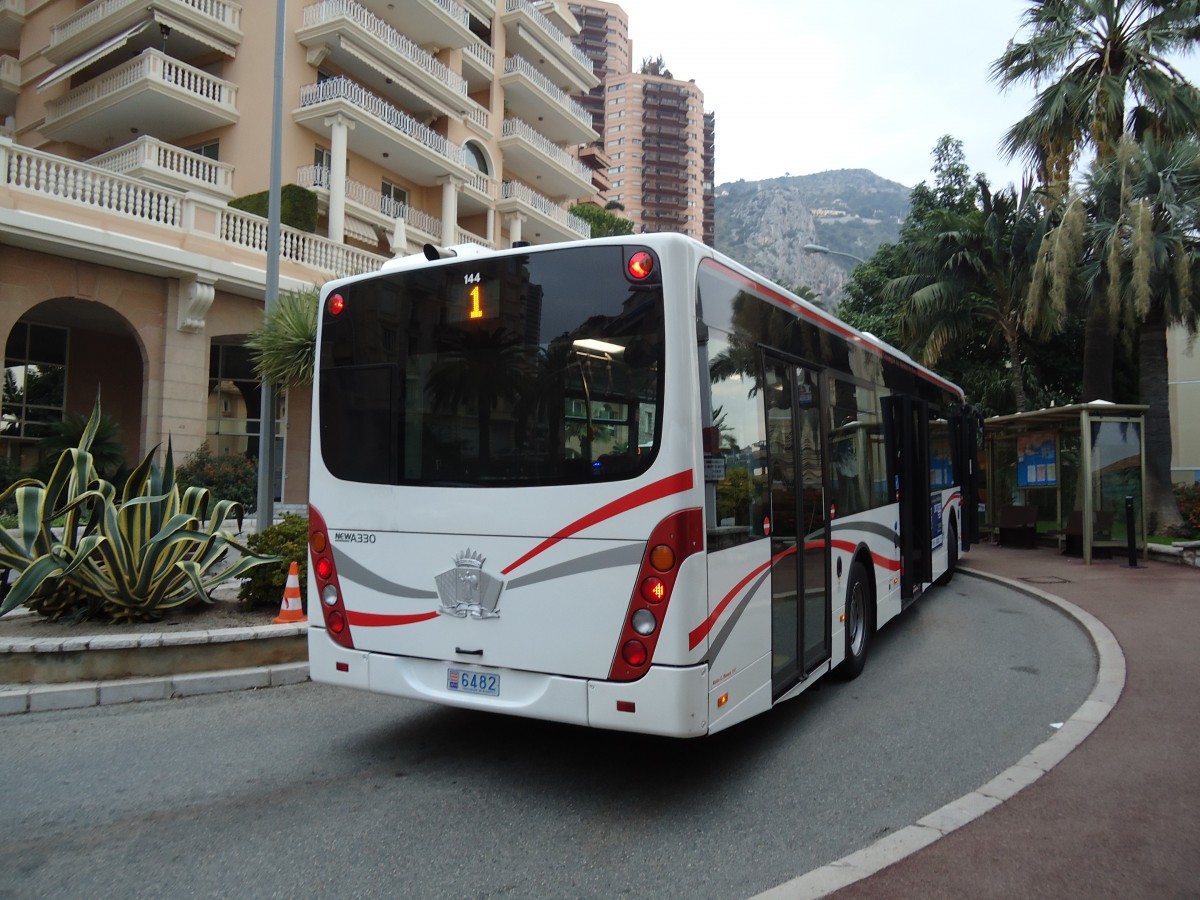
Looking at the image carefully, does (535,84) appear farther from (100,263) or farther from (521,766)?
(521,766)

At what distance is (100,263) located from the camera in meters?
16.8

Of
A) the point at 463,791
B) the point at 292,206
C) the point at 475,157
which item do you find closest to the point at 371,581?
the point at 463,791

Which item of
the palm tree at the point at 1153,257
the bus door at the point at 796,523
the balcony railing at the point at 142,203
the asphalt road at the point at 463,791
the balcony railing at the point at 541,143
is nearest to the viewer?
the asphalt road at the point at 463,791

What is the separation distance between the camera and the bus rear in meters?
4.28

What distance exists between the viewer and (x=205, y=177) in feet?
75.4

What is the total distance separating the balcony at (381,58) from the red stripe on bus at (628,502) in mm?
25725

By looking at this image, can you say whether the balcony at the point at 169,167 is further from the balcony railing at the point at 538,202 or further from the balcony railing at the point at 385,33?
the balcony railing at the point at 538,202

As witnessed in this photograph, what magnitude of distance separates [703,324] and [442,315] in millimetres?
1583

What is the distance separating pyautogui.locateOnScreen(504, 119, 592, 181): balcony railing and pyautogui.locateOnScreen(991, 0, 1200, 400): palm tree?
21.7 meters

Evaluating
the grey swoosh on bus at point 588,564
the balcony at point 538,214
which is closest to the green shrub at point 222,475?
the grey swoosh on bus at point 588,564

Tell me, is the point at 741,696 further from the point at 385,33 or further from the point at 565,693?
the point at 385,33

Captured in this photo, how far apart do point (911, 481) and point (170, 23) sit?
80.8 feet

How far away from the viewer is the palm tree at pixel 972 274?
778 inches

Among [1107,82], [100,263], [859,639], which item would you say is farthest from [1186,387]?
[100,263]
